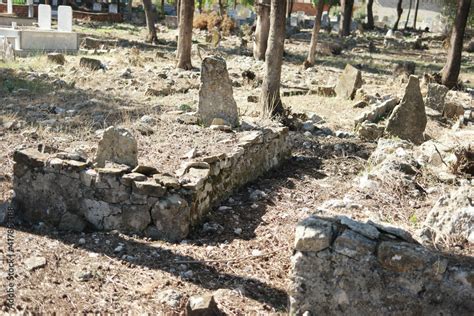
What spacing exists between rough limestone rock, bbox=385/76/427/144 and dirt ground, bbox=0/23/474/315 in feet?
2.16

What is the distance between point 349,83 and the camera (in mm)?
13477

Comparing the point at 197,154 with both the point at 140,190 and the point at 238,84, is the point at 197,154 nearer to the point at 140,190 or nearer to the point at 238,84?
the point at 140,190

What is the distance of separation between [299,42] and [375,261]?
2673cm

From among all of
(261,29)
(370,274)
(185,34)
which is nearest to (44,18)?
(185,34)

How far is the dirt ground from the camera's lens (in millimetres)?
4406

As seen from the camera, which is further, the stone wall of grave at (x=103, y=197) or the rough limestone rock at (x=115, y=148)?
the rough limestone rock at (x=115, y=148)

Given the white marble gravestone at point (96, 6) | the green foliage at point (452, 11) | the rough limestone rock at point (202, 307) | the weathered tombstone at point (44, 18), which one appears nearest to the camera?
the rough limestone rock at point (202, 307)

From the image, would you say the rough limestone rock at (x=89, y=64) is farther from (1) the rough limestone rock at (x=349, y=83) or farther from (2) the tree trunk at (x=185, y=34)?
(1) the rough limestone rock at (x=349, y=83)

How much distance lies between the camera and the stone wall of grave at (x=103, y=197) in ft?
17.9

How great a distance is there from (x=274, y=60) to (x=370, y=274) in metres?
7.07

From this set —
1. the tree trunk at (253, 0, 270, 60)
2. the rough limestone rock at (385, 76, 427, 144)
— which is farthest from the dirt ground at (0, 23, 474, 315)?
the tree trunk at (253, 0, 270, 60)

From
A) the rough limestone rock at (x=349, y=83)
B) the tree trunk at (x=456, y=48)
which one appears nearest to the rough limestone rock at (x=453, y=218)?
the rough limestone rock at (x=349, y=83)

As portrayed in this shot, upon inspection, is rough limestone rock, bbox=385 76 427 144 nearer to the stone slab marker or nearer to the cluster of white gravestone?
the stone slab marker

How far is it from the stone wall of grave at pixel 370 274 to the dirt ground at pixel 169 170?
19.5 inches
